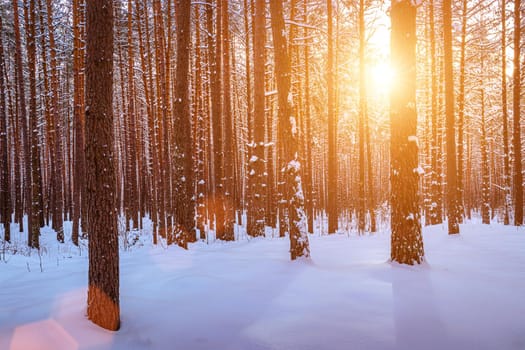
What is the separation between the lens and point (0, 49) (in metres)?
14.5

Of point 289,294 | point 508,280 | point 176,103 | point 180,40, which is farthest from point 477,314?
point 180,40

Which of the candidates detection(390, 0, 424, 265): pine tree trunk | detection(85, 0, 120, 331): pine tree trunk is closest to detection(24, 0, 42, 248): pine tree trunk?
detection(85, 0, 120, 331): pine tree trunk

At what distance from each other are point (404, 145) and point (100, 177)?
13.9ft

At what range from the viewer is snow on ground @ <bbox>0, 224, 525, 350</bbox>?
10.5 feet

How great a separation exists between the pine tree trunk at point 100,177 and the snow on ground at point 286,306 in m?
0.34

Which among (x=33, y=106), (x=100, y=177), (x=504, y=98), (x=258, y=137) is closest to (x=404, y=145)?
(x=100, y=177)

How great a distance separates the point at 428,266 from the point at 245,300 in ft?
9.81

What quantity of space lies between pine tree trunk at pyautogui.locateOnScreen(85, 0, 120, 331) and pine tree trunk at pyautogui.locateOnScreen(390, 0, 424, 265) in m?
4.05

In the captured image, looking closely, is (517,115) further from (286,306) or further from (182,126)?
(286,306)

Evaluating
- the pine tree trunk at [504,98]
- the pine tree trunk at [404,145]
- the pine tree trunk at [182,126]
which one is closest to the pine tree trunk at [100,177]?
the pine tree trunk at [404,145]

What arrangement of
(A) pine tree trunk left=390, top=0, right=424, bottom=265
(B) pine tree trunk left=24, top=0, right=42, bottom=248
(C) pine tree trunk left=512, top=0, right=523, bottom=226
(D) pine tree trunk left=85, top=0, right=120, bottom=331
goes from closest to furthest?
1. (D) pine tree trunk left=85, top=0, right=120, bottom=331
2. (A) pine tree trunk left=390, top=0, right=424, bottom=265
3. (B) pine tree trunk left=24, top=0, right=42, bottom=248
4. (C) pine tree trunk left=512, top=0, right=523, bottom=226

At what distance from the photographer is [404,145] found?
5.33 meters

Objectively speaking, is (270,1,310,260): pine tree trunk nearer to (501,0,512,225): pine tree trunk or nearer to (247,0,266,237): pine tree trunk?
(247,0,266,237): pine tree trunk

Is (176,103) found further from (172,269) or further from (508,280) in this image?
(508,280)
